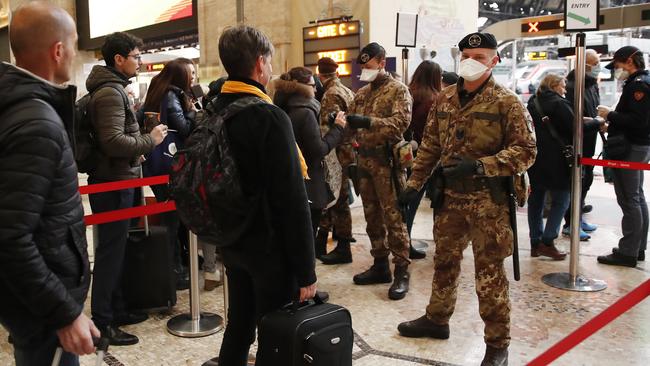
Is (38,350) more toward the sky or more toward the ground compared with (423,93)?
more toward the ground

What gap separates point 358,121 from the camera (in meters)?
3.98

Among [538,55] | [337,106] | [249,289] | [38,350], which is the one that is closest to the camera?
[38,350]

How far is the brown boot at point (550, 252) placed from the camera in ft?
16.4

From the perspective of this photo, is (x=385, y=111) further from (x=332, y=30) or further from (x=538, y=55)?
(x=538, y=55)

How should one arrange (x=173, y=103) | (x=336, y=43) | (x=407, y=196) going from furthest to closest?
1. (x=336, y=43)
2. (x=173, y=103)
3. (x=407, y=196)

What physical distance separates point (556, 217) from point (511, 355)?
87.8 inches

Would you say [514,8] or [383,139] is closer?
[383,139]

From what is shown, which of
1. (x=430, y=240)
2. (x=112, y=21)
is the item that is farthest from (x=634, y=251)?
(x=112, y=21)

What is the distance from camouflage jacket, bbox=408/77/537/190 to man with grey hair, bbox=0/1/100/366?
1.92 meters

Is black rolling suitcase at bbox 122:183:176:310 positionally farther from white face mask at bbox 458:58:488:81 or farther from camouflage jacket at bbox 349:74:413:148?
white face mask at bbox 458:58:488:81

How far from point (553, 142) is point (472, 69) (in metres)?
2.31

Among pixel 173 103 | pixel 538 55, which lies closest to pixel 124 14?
pixel 538 55

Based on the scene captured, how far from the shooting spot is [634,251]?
4773 mm

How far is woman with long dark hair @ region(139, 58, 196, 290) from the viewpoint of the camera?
12.8ft
